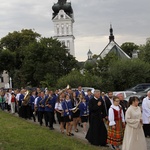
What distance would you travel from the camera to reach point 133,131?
31.6ft

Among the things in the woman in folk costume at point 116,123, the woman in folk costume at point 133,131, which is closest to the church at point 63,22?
the woman in folk costume at point 116,123

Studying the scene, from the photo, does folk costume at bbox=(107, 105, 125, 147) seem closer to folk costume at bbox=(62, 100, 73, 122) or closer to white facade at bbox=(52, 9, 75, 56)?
folk costume at bbox=(62, 100, 73, 122)

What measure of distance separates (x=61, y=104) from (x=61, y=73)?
1763 inches

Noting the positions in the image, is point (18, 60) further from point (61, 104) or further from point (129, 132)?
point (129, 132)

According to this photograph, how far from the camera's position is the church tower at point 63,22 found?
395 ft

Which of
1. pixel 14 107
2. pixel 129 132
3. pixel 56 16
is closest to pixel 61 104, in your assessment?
pixel 129 132

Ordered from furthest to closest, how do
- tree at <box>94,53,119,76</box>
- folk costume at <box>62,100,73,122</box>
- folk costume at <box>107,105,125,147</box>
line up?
tree at <box>94,53,119,76</box>, folk costume at <box>62,100,73,122</box>, folk costume at <box>107,105,125,147</box>

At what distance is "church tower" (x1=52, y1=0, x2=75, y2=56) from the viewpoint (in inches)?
4739

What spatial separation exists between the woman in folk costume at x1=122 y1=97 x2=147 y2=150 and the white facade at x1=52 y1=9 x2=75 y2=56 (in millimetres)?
110656

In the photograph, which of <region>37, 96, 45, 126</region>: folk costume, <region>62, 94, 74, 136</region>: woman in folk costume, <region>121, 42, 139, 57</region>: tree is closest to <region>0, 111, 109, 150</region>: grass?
<region>62, 94, 74, 136</region>: woman in folk costume

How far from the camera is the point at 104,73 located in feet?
138

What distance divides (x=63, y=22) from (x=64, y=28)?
2126mm

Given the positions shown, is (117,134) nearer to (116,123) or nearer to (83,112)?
(116,123)

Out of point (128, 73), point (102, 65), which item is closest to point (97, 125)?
point (128, 73)
